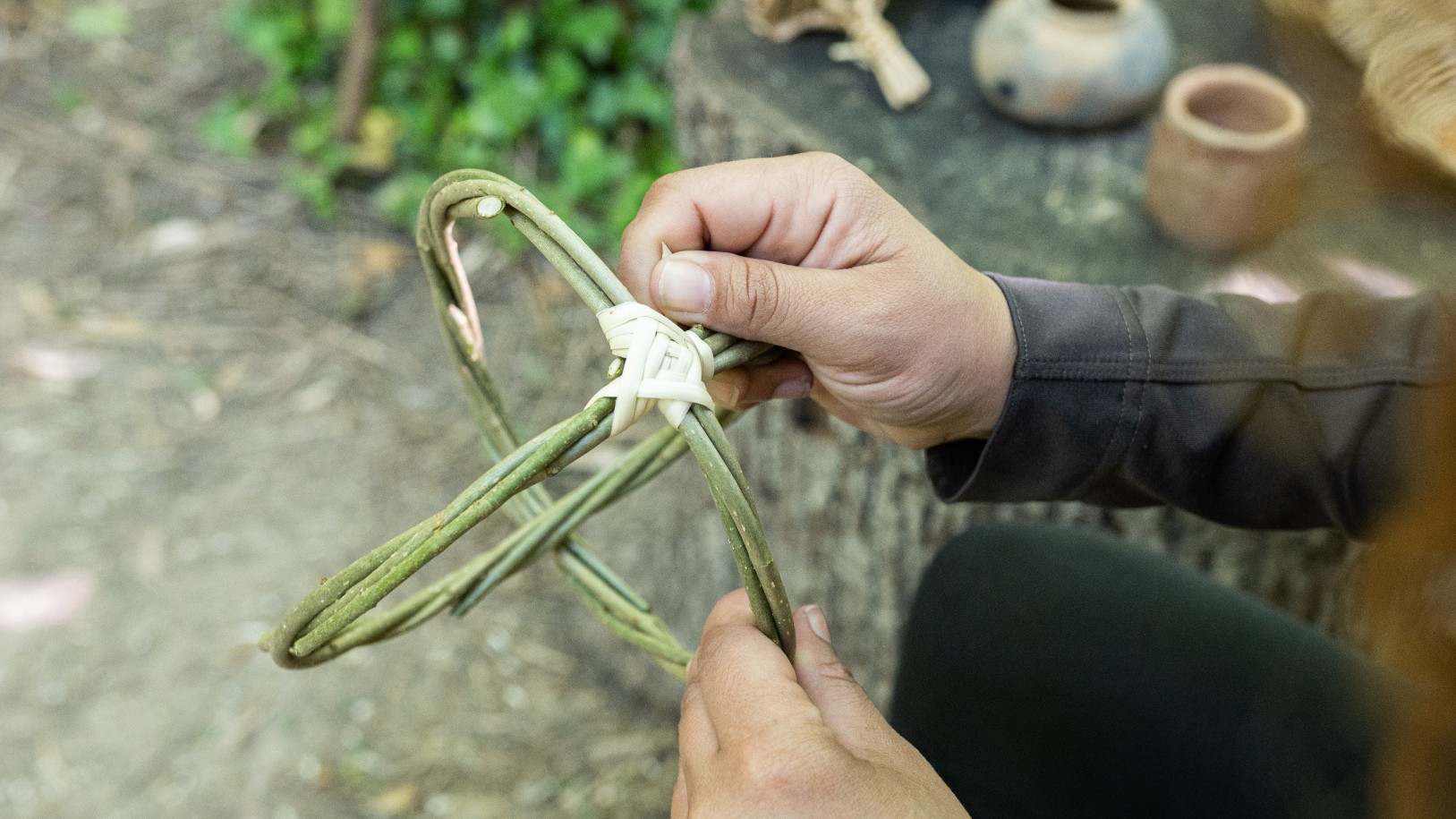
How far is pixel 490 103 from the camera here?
182 centimetres

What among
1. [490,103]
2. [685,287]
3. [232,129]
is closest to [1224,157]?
[685,287]

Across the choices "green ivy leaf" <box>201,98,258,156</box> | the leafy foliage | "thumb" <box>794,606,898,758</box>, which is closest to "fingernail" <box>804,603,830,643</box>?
"thumb" <box>794,606,898,758</box>

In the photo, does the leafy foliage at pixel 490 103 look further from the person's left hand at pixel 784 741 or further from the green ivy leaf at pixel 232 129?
the person's left hand at pixel 784 741

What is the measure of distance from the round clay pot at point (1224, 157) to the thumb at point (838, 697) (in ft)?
1.78

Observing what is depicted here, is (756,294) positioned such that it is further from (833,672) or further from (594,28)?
(594,28)

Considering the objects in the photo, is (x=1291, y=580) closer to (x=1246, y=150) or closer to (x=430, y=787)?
(x=1246, y=150)

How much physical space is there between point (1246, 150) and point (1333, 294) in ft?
1.33

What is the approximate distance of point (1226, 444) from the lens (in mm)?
725

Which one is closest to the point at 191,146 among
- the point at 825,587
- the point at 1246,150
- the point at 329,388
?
the point at 329,388

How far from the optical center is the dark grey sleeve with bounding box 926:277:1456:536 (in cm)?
69

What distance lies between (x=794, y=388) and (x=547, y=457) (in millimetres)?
258

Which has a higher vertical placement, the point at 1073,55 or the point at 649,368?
the point at 649,368

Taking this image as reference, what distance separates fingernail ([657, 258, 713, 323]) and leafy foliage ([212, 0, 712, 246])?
1155mm

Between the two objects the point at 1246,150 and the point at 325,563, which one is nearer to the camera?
the point at 1246,150
